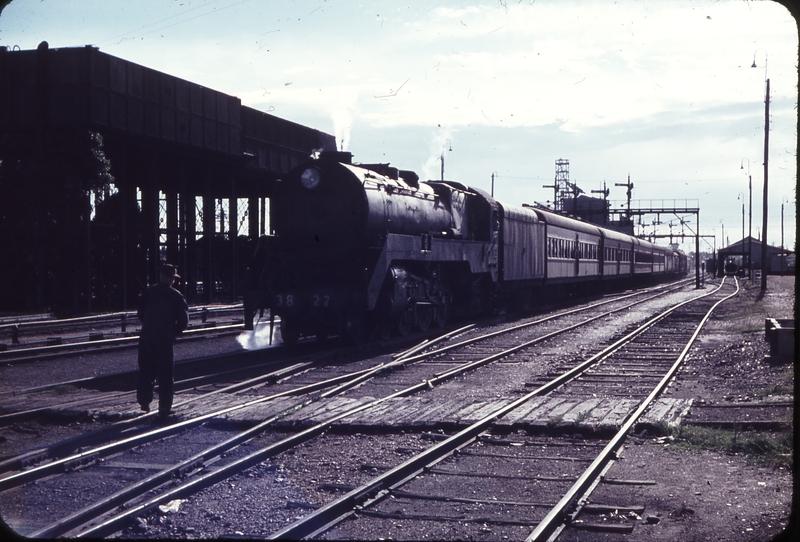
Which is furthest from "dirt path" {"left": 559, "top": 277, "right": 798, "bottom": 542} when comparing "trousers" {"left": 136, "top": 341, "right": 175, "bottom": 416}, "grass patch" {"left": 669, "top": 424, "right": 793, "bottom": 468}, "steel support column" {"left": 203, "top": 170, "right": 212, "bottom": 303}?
"steel support column" {"left": 203, "top": 170, "right": 212, "bottom": 303}

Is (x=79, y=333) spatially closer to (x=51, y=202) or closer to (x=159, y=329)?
(x=51, y=202)

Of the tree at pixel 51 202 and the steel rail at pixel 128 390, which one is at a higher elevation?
the tree at pixel 51 202

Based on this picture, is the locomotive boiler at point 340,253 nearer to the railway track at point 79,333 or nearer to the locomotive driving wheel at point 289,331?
the locomotive driving wheel at point 289,331

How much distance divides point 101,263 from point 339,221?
17873mm

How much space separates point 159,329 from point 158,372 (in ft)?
1.55

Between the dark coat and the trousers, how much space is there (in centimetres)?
9

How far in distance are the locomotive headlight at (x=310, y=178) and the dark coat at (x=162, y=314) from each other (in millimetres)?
6807

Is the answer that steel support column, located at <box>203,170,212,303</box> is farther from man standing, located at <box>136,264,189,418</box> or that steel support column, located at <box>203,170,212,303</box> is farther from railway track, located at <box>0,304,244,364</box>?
man standing, located at <box>136,264,189,418</box>

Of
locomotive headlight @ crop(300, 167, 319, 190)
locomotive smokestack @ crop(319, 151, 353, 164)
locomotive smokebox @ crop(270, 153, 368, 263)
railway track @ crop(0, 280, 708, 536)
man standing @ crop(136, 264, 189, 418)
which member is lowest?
railway track @ crop(0, 280, 708, 536)

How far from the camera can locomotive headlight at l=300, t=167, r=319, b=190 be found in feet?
50.5

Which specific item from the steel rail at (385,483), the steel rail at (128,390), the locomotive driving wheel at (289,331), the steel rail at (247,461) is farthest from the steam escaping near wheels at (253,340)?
the steel rail at (385,483)

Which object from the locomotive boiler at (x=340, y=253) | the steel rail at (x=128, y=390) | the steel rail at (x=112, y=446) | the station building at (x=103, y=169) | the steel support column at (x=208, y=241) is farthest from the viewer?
the steel support column at (x=208, y=241)

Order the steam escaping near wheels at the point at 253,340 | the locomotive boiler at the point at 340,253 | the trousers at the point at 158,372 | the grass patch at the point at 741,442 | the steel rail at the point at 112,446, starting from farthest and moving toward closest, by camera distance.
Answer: the steam escaping near wheels at the point at 253,340, the locomotive boiler at the point at 340,253, the trousers at the point at 158,372, the grass patch at the point at 741,442, the steel rail at the point at 112,446

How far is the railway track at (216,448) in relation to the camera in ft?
17.0
